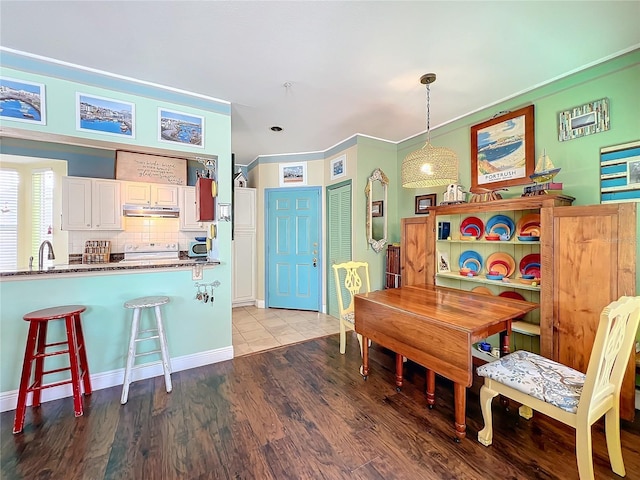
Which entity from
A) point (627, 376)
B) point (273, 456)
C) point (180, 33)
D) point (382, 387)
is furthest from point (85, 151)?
point (627, 376)

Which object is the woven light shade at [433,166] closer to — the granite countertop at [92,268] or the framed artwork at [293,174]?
the granite countertop at [92,268]

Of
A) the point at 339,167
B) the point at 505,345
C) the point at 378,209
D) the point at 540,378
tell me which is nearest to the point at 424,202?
the point at 378,209

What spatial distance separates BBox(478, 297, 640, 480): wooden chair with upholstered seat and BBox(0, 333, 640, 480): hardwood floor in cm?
22

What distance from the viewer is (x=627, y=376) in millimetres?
1638

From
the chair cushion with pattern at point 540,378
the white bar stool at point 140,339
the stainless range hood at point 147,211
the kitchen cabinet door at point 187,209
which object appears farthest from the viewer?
the kitchen cabinet door at point 187,209

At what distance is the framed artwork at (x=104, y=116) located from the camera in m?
2.09

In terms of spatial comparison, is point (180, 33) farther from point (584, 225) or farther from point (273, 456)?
point (584, 225)

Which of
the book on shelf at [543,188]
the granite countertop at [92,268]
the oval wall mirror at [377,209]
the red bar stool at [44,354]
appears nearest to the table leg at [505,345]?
the book on shelf at [543,188]

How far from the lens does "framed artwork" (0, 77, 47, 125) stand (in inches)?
73.9

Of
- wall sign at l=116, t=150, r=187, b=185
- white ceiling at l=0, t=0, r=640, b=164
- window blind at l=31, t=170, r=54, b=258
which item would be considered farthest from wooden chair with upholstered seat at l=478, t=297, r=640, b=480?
window blind at l=31, t=170, r=54, b=258

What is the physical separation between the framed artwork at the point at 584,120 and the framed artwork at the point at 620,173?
19 cm

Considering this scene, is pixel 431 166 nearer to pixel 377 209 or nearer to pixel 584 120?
pixel 584 120

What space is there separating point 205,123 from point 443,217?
2.65m

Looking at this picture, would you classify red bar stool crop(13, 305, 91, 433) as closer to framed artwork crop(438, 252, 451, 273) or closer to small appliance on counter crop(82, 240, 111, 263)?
small appliance on counter crop(82, 240, 111, 263)
